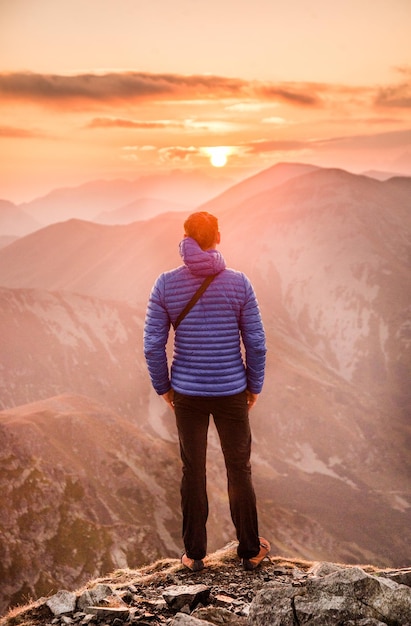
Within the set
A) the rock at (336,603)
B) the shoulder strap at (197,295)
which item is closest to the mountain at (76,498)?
the shoulder strap at (197,295)

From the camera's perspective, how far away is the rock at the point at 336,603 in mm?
4078

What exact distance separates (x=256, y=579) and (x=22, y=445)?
46.4 metres

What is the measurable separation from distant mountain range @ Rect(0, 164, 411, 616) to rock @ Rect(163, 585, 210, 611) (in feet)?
114

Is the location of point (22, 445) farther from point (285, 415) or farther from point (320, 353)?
point (320, 353)

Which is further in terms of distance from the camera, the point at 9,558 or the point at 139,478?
the point at 139,478

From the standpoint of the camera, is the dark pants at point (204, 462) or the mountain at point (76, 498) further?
the mountain at point (76, 498)

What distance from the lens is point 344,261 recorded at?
15575 centimetres

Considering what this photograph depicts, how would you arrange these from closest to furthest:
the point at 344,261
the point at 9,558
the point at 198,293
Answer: the point at 198,293 → the point at 9,558 → the point at 344,261

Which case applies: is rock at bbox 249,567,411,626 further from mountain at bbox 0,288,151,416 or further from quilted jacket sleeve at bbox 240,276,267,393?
mountain at bbox 0,288,151,416

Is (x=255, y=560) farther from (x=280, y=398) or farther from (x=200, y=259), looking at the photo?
(x=280, y=398)

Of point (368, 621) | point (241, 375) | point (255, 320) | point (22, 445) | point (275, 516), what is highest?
point (255, 320)

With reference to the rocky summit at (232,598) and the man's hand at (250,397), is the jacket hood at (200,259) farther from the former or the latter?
the rocky summit at (232,598)

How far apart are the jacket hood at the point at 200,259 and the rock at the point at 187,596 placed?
11.7ft

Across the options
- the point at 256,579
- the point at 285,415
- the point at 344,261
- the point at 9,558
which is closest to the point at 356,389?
the point at 285,415
